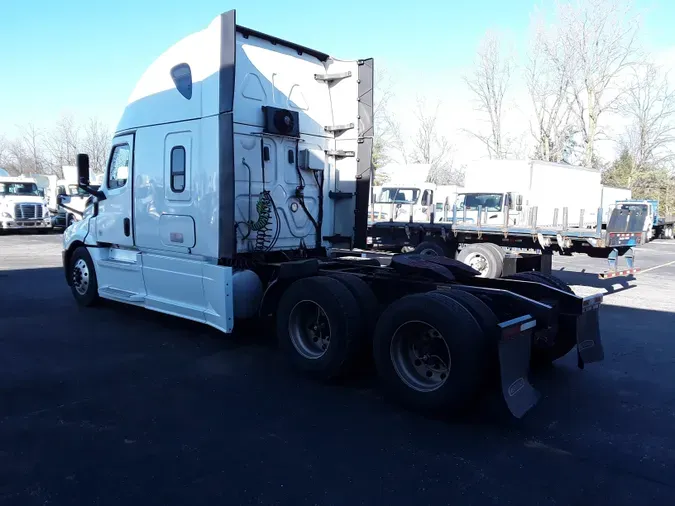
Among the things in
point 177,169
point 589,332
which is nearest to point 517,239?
point 589,332

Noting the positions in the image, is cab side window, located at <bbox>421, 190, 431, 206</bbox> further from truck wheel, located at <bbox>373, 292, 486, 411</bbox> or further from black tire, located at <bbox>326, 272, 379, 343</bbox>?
truck wheel, located at <bbox>373, 292, 486, 411</bbox>

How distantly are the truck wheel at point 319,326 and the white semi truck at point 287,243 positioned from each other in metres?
0.02

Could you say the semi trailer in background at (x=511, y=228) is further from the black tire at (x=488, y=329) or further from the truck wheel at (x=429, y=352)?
the black tire at (x=488, y=329)

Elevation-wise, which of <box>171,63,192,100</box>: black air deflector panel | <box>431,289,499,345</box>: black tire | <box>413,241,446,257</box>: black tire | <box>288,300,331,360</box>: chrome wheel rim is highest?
<box>171,63,192,100</box>: black air deflector panel

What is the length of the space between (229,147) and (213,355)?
7.88ft

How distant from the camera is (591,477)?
371 centimetres

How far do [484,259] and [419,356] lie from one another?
8.20 metres

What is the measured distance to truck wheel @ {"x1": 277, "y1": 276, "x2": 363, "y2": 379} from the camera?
17.3 feet

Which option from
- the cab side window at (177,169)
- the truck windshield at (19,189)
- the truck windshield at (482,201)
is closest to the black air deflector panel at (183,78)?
the cab side window at (177,169)

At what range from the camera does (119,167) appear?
26.1ft

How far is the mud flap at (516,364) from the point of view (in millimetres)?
4316

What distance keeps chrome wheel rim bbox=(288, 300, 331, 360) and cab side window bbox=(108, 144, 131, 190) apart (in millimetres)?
3634

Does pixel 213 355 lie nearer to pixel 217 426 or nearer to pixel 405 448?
pixel 217 426

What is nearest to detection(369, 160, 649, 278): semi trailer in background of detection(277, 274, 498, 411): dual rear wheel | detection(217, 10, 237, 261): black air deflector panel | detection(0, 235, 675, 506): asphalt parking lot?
detection(0, 235, 675, 506): asphalt parking lot
